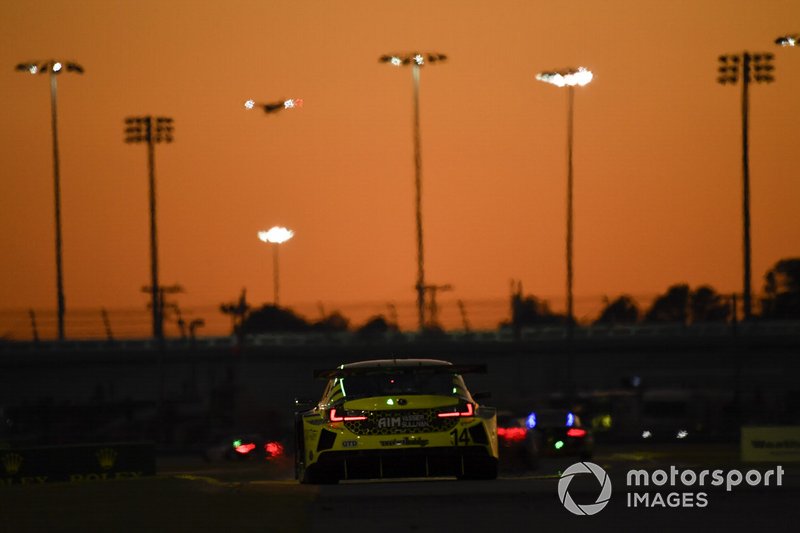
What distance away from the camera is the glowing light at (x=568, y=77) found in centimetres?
5888

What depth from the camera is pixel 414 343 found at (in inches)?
1954

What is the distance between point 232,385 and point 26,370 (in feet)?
22.8

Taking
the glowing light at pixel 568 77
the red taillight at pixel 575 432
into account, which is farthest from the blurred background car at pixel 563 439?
the glowing light at pixel 568 77

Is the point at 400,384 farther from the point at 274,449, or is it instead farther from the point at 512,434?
the point at 274,449

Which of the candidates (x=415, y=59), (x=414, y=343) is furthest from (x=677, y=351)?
(x=415, y=59)

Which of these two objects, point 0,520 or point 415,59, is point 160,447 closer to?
point 415,59

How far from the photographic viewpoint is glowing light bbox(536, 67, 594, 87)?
58875mm

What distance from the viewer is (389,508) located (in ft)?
48.5

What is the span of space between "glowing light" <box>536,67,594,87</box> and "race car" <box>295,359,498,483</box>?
144ft

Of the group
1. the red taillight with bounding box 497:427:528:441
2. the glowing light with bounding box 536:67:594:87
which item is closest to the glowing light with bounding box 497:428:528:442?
the red taillight with bounding box 497:427:528:441

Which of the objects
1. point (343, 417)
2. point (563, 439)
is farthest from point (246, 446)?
point (343, 417)

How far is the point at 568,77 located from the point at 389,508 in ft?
150

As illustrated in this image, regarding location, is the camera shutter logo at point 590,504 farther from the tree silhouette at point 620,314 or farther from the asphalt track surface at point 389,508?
the tree silhouette at point 620,314

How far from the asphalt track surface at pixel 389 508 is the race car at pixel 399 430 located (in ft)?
1.02
